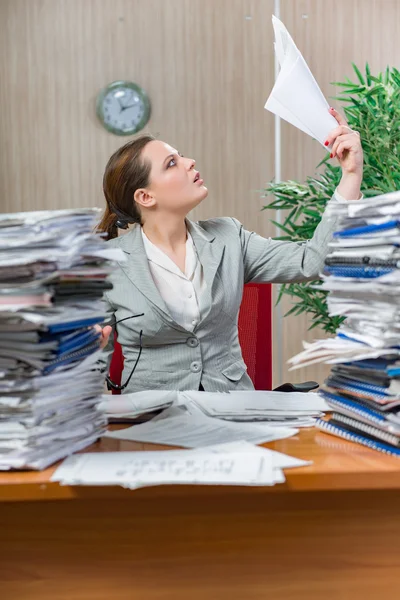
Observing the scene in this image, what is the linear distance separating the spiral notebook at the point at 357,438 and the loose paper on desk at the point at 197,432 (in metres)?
0.05

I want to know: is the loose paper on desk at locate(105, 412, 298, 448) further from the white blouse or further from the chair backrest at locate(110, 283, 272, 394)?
the chair backrest at locate(110, 283, 272, 394)

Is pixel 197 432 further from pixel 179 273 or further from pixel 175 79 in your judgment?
pixel 175 79

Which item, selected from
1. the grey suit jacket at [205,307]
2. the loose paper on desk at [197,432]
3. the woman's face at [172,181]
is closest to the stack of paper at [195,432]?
the loose paper on desk at [197,432]

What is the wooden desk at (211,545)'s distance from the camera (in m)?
0.99

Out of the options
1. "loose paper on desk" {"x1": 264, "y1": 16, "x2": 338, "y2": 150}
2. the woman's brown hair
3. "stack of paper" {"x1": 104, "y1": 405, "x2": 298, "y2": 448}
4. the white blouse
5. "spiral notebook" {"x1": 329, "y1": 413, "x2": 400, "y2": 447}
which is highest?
"loose paper on desk" {"x1": 264, "y1": 16, "x2": 338, "y2": 150}

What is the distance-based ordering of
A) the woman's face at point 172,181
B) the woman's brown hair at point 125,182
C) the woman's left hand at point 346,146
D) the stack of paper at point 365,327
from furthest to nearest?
the woman's brown hair at point 125,182 → the woman's face at point 172,181 → the woman's left hand at point 346,146 → the stack of paper at point 365,327

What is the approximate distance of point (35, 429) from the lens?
0.98 metres

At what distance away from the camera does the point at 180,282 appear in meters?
2.06

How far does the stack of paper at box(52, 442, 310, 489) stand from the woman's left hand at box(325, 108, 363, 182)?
71 centimetres

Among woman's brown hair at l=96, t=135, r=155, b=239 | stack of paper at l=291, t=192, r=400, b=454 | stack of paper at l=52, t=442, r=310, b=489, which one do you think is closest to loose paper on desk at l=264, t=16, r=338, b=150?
stack of paper at l=291, t=192, r=400, b=454

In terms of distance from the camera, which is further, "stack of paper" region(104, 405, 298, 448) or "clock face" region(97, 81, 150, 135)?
"clock face" region(97, 81, 150, 135)

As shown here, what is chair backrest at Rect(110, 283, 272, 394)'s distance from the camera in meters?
2.35

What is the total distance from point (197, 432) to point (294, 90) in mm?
648

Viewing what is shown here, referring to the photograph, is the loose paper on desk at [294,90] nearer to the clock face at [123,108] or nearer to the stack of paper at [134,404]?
the stack of paper at [134,404]
